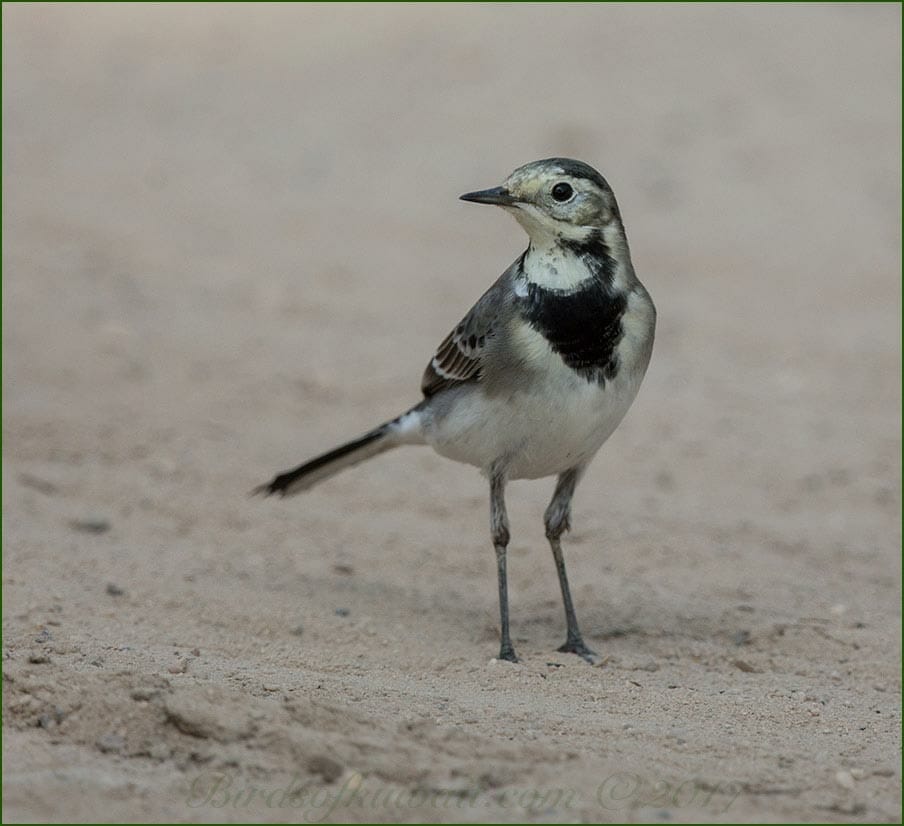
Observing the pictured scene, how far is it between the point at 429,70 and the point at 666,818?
13.7 metres

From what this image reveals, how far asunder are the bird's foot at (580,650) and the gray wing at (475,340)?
4.60ft

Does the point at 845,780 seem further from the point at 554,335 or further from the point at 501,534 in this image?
the point at 501,534

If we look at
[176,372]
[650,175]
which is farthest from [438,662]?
[650,175]

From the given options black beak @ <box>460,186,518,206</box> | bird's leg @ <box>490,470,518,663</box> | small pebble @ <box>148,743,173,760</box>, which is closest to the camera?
small pebble @ <box>148,743,173,760</box>

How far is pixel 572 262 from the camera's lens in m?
6.88

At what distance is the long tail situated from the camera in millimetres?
7918

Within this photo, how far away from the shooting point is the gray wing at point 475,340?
276 inches

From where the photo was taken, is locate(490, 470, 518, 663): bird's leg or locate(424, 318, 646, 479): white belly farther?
locate(490, 470, 518, 663): bird's leg

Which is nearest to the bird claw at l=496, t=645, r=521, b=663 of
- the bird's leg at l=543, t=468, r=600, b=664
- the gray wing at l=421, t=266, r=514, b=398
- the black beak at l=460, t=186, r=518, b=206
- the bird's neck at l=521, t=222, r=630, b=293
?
the bird's leg at l=543, t=468, r=600, b=664

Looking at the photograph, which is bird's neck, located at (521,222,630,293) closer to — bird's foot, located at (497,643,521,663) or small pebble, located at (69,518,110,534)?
bird's foot, located at (497,643,521,663)

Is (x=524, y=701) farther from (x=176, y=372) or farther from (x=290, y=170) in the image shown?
(x=290, y=170)

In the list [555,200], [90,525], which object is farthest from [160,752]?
[90,525]

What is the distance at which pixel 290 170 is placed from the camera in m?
15.4

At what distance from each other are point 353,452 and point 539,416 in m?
1.63
